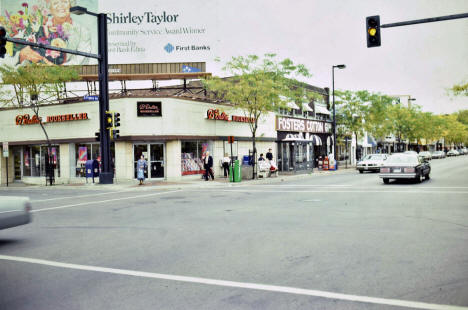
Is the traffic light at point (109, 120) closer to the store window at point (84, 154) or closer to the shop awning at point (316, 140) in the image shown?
the store window at point (84, 154)

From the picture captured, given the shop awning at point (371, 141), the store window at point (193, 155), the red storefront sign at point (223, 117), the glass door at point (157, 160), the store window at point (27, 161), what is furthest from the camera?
the shop awning at point (371, 141)

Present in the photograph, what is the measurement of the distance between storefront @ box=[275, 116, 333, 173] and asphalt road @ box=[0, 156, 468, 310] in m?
20.8

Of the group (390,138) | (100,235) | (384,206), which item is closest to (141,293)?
(100,235)

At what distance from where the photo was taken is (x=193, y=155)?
28.7 meters

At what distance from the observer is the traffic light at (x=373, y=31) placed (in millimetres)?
13875

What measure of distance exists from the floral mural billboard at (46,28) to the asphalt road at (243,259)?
24.9 m

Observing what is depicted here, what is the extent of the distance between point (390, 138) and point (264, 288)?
77.7 meters

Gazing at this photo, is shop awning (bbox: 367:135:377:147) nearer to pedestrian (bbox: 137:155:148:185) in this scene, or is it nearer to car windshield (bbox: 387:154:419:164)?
car windshield (bbox: 387:154:419:164)

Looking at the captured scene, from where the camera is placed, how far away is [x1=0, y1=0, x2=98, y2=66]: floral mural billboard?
33.3 meters

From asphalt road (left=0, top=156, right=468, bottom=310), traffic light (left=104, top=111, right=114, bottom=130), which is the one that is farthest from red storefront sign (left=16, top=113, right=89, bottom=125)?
asphalt road (left=0, top=156, right=468, bottom=310)

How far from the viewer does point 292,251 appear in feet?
22.9

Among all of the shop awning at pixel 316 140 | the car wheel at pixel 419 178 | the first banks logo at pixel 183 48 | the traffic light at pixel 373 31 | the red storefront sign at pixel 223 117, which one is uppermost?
the first banks logo at pixel 183 48

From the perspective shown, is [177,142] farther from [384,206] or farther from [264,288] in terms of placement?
[264,288]

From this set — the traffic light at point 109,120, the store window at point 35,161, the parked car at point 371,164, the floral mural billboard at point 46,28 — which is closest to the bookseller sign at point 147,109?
the traffic light at point 109,120
